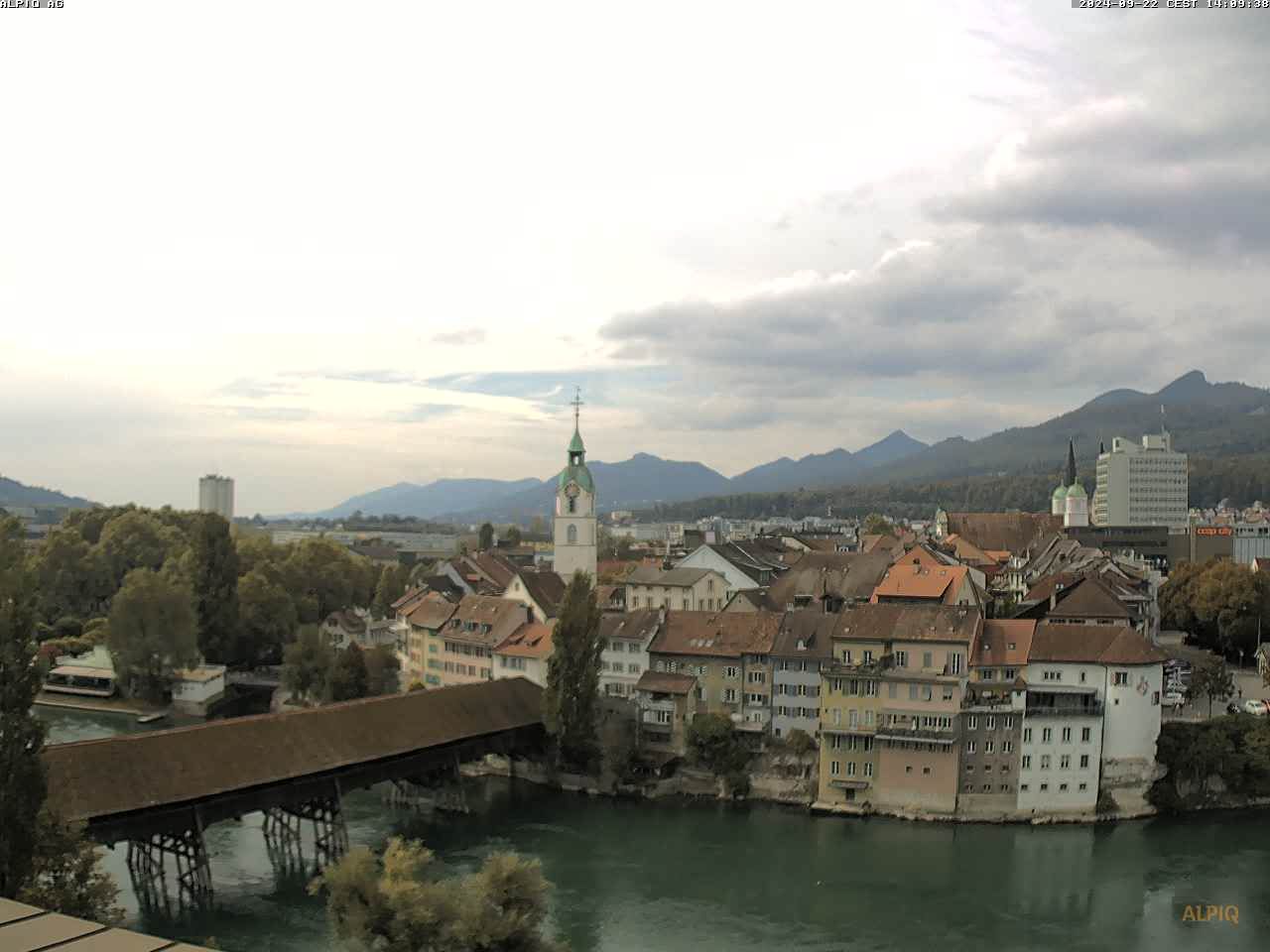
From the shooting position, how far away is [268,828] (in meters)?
35.8

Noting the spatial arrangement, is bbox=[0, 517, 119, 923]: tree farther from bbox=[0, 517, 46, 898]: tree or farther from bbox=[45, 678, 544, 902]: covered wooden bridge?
bbox=[45, 678, 544, 902]: covered wooden bridge

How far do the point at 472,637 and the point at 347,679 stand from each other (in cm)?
561

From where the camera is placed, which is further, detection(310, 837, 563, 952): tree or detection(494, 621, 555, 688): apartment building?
detection(494, 621, 555, 688): apartment building

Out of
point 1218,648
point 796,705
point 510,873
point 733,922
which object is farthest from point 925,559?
point 510,873

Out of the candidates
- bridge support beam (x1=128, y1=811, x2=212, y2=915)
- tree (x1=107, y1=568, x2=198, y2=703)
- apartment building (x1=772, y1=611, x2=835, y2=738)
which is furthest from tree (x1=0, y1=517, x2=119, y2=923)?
tree (x1=107, y1=568, x2=198, y2=703)

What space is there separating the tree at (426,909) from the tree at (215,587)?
157 ft

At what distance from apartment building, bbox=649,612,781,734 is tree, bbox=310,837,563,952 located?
2060cm

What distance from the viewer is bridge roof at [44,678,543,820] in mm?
29281

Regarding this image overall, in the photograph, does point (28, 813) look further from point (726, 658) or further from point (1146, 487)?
point (1146, 487)

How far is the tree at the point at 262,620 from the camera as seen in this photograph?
6931 cm

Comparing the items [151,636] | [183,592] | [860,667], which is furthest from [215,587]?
[860,667]

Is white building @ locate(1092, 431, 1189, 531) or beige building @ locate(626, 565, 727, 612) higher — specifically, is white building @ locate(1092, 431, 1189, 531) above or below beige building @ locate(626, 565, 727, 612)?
above

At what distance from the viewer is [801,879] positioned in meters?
32.0

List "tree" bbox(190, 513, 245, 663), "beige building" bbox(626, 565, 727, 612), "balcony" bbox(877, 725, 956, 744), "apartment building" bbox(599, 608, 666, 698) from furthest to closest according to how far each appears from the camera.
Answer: "tree" bbox(190, 513, 245, 663) < "beige building" bbox(626, 565, 727, 612) < "apartment building" bbox(599, 608, 666, 698) < "balcony" bbox(877, 725, 956, 744)
